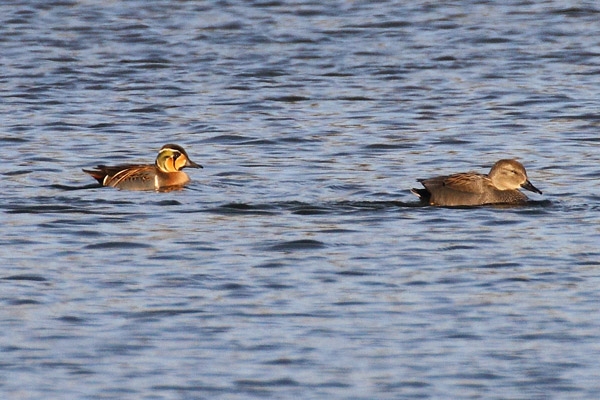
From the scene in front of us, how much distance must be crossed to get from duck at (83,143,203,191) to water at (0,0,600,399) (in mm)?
192

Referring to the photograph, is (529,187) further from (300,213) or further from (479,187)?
(300,213)

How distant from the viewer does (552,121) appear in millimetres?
17750

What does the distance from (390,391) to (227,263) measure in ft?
10.3

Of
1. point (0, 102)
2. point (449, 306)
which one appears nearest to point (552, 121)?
point (0, 102)

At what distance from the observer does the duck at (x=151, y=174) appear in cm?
1462

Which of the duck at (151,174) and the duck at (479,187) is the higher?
the duck at (151,174)

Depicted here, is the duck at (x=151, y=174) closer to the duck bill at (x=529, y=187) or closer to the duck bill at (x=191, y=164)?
the duck bill at (x=191, y=164)

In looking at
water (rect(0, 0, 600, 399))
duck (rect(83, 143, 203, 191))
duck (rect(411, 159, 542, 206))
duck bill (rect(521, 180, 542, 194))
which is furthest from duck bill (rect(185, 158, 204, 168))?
duck bill (rect(521, 180, 542, 194))

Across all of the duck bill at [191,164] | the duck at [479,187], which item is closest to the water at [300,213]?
the duck at [479,187]

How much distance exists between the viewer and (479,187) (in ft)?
45.3

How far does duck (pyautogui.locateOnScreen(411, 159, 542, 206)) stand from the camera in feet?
44.6

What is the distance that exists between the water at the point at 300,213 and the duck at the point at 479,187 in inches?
4.8

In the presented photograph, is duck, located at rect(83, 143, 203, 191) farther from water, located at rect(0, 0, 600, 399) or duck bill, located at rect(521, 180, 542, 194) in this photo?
duck bill, located at rect(521, 180, 542, 194)

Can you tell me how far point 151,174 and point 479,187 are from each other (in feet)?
10.2
